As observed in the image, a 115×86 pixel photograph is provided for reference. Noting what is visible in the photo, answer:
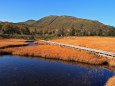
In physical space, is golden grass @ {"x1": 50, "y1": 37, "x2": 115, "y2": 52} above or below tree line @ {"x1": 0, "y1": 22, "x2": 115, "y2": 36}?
below

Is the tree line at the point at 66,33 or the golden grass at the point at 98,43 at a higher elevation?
the tree line at the point at 66,33

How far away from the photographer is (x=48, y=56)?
69.8 feet

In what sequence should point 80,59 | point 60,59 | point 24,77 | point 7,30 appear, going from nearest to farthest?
point 24,77, point 80,59, point 60,59, point 7,30

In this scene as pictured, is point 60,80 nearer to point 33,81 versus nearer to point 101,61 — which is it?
point 33,81

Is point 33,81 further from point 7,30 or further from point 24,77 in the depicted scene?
point 7,30

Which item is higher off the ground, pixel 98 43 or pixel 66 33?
pixel 66 33

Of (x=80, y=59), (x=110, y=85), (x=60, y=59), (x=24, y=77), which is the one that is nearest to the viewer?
(x=110, y=85)

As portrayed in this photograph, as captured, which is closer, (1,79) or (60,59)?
(1,79)

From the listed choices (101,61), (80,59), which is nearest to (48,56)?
(80,59)

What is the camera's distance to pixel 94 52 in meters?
23.1

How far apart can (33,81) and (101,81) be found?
7172 mm

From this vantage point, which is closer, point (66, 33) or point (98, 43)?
point (98, 43)

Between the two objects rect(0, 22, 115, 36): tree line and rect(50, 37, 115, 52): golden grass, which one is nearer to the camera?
rect(50, 37, 115, 52): golden grass

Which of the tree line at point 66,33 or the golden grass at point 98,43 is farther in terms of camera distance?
the tree line at point 66,33
